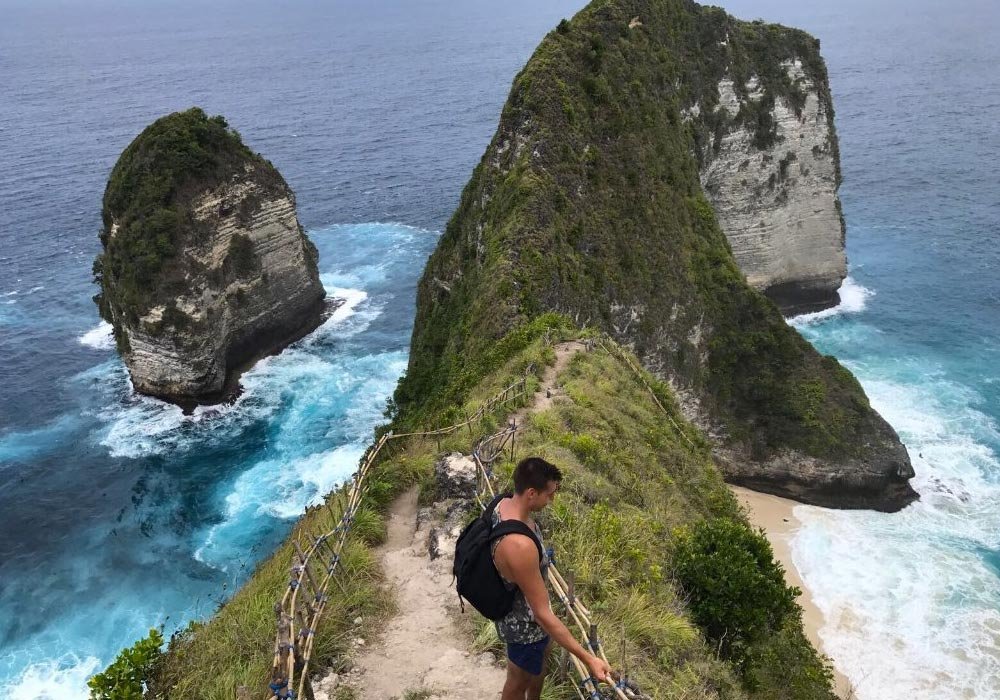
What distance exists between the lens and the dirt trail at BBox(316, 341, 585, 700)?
32.7ft

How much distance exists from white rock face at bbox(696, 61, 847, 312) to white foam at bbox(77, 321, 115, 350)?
46.7m

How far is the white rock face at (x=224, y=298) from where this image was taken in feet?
149

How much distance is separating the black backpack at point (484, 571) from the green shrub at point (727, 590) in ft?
26.5

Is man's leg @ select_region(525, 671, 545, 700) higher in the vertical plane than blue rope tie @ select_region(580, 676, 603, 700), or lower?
lower

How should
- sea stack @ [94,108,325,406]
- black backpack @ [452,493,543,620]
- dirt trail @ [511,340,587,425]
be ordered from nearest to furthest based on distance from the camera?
1. black backpack @ [452,493,543,620]
2. dirt trail @ [511,340,587,425]
3. sea stack @ [94,108,325,406]

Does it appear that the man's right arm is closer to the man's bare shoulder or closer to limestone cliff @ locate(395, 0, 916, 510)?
the man's bare shoulder

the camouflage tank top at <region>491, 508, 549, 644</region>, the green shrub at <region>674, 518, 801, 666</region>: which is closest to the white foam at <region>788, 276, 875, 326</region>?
the green shrub at <region>674, 518, 801, 666</region>

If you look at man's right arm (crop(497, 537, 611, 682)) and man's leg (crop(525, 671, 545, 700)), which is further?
man's leg (crop(525, 671, 545, 700))

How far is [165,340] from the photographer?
4544 cm

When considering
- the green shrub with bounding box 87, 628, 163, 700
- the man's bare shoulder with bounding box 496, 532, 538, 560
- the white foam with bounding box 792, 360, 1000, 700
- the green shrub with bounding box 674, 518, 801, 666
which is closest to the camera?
the man's bare shoulder with bounding box 496, 532, 538, 560

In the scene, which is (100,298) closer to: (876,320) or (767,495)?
(767,495)

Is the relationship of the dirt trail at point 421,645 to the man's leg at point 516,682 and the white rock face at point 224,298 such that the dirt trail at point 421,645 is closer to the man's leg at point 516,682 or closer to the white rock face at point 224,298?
the man's leg at point 516,682

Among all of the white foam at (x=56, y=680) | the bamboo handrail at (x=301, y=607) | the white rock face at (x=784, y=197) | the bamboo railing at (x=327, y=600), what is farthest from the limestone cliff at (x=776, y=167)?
the white foam at (x=56, y=680)

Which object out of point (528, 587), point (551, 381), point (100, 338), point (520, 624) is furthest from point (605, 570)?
point (100, 338)
